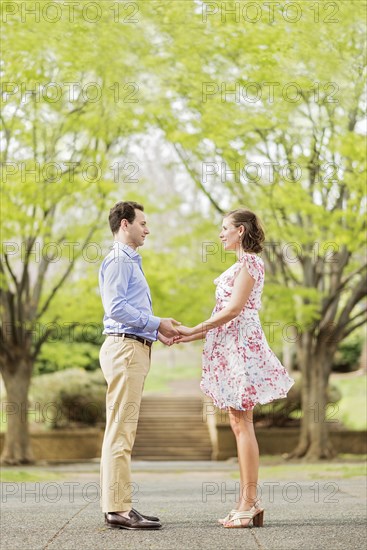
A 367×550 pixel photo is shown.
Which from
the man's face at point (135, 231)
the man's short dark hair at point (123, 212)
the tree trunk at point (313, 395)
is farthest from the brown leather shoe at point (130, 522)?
the tree trunk at point (313, 395)

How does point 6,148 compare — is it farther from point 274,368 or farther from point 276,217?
point 274,368

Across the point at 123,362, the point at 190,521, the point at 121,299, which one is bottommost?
the point at 190,521

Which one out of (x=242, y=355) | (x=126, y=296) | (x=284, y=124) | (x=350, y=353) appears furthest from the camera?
(x=350, y=353)

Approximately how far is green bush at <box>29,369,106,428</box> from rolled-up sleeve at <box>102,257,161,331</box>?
17.4 metres

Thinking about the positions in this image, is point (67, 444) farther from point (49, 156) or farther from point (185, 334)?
point (185, 334)

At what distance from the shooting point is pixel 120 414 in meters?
5.53

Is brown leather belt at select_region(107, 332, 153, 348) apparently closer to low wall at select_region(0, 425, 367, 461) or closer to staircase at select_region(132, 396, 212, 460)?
staircase at select_region(132, 396, 212, 460)

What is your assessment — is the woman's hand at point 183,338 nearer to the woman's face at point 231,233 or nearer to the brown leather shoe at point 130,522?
the woman's face at point 231,233

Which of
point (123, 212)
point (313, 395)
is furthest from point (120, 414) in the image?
point (313, 395)

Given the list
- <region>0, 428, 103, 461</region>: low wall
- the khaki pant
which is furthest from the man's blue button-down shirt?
<region>0, 428, 103, 461</region>: low wall

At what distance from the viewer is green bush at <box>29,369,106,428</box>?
74.7 feet

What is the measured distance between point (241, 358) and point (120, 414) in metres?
0.92

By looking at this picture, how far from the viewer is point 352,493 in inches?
335

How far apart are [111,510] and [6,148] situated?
11405 mm
